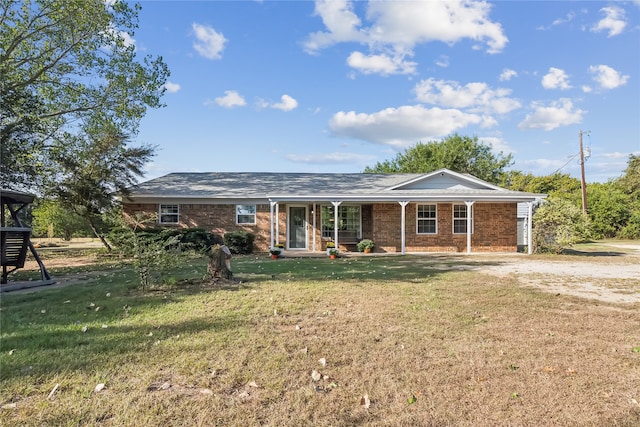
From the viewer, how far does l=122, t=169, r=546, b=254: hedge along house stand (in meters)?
18.3

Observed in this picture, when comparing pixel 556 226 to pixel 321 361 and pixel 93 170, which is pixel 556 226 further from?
pixel 93 170

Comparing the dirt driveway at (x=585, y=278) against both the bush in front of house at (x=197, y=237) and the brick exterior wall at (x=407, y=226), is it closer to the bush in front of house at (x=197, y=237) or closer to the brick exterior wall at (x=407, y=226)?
the brick exterior wall at (x=407, y=226)

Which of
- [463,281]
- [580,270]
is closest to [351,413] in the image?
[463,281]

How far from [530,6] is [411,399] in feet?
48.5

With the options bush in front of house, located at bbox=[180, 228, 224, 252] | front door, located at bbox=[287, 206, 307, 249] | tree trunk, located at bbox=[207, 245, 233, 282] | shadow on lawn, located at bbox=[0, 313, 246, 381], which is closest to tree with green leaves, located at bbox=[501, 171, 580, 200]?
front door, located at bbox=[287, 206, 307, 249]

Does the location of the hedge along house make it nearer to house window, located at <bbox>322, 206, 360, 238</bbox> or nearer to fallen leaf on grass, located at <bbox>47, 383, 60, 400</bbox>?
house window, located at <bbox>322, 206, 360, 238</bbox>

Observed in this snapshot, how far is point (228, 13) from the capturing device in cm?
1260

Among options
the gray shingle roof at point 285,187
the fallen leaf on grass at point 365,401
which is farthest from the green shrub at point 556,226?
the fallen leaf on grass at point 365,401

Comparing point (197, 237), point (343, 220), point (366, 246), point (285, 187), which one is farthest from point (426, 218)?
point (197, 237)

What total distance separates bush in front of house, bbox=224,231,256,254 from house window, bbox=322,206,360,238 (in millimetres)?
3851

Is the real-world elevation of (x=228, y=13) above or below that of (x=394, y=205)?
above

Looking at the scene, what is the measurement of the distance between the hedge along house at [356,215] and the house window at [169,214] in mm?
44

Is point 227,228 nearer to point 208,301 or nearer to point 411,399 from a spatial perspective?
point 208,301

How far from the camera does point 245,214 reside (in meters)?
18.6
